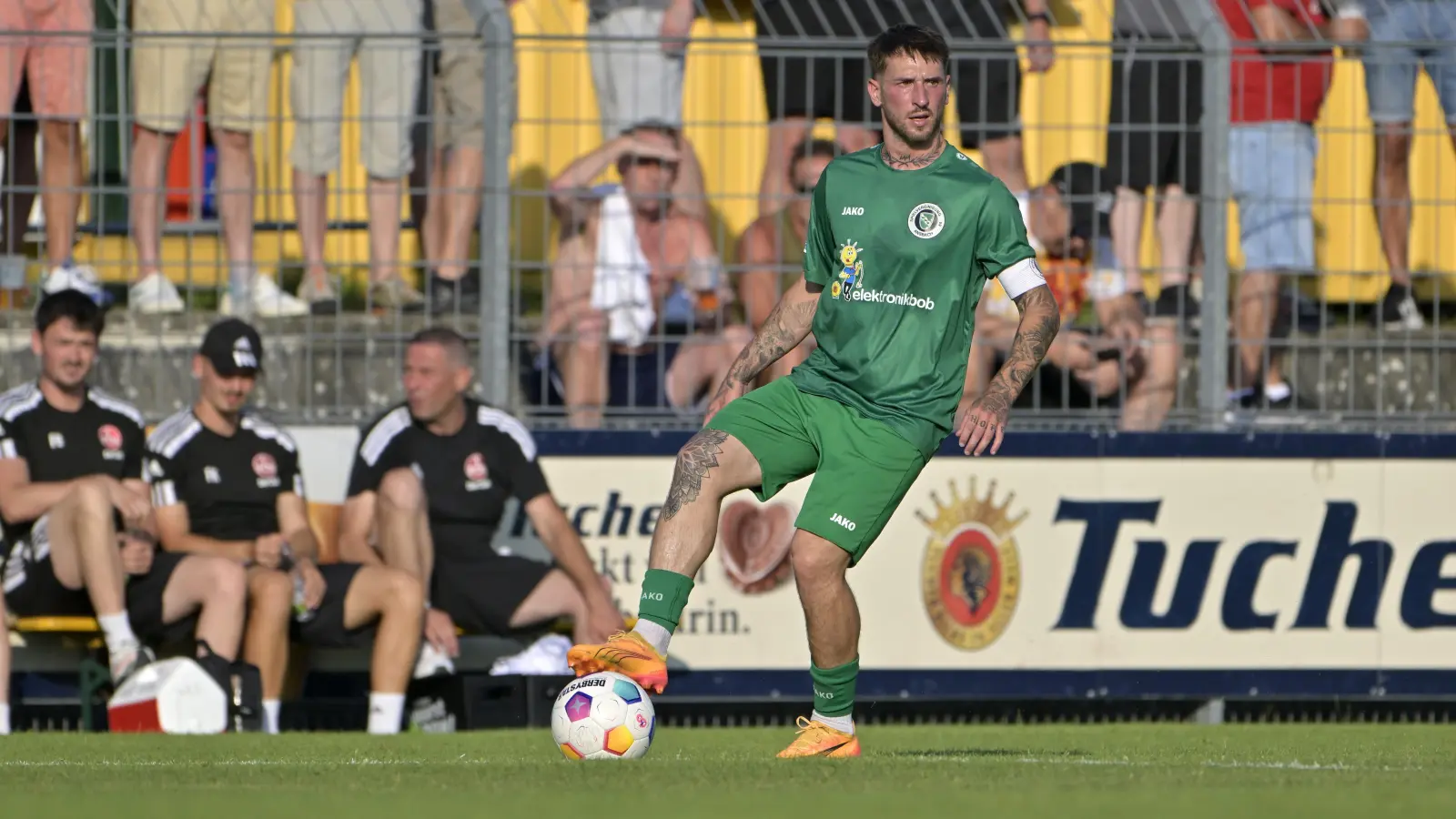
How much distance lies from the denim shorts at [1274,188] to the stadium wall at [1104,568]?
0.84 meters

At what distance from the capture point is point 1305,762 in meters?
6.91

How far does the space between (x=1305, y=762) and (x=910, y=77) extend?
2.29 meters

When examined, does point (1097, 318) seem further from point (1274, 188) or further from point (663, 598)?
point (663, 598)

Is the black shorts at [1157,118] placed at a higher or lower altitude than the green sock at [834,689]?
higher

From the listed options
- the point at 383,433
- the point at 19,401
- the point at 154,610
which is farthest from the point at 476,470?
the point at 19,401

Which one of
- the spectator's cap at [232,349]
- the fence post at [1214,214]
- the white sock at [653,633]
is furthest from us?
the fence post at [1214,214]

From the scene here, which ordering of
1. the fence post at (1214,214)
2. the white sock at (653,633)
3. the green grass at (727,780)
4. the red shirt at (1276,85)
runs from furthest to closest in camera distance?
the red shirt at (1276,85)
the fence post at (1214,214)
the white sock at (653,633)
the green grass at (727,780)

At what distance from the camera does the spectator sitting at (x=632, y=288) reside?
10641 mm

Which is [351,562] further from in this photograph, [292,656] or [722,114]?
[722,114]

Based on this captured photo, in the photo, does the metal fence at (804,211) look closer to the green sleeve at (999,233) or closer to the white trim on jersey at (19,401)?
the white trim on jersey at (19,401)

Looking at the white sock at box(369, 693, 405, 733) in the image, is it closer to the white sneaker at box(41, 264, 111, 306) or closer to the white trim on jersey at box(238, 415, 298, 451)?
the white trim on jersey at box(238, 415, 298, 451)

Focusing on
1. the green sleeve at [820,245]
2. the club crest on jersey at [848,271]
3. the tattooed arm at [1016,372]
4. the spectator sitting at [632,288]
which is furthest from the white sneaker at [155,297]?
the tattooed arm at [1016,372]

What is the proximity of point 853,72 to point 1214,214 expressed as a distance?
1.78 metres

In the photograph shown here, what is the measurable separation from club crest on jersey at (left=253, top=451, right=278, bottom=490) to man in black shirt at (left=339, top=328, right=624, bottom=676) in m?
0.34
